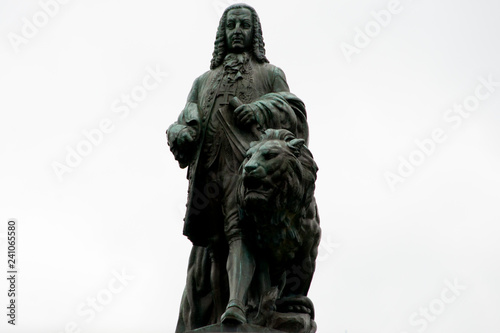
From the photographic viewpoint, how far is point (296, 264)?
48.2 ft

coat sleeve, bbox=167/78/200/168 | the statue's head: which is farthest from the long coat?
the statue's head

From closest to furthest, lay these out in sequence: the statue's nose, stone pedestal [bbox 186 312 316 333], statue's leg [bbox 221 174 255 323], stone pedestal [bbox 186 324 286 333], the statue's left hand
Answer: stone pedestal [bbox 186 324 286 333] → statue's leg [bbox 221 174 255 323] → the statue's nose → stone pedestal [bbox 186 312 316 333] → the statue's left hand

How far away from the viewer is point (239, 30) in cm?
1541

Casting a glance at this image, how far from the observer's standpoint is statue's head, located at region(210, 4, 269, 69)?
50.6 ft

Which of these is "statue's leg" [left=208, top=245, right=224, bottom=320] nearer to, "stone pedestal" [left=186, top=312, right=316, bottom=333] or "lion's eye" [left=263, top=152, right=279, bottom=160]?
"stone pedestal" [left=186, top=312, right=316, bottom=333]

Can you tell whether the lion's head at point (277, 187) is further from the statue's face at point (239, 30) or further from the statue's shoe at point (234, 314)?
the statue's face at point (239, 30)

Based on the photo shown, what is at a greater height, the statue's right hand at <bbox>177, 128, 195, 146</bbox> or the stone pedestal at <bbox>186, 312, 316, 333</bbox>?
the statue's right hand at <bbox>177, 128, 195, 146</bbox>

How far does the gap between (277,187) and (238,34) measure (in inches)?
103

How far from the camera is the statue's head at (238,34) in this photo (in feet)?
50.6

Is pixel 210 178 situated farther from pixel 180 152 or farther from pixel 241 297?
pixel 241 297

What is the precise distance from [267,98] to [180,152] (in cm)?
132

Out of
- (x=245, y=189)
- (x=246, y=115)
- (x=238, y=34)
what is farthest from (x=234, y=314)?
(x=238, y=34)

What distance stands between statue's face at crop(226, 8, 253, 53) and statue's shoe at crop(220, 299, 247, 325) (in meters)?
3.64

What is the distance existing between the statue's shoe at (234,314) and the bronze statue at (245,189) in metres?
0.01
